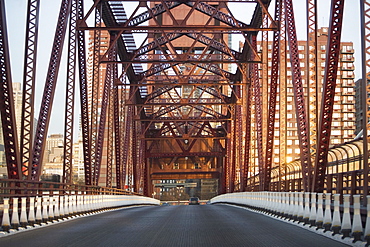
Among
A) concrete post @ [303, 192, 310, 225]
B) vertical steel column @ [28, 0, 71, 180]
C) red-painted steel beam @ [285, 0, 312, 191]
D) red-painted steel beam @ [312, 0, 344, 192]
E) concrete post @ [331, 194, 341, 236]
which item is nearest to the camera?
concrete post @ [331, 194, 341, 236]

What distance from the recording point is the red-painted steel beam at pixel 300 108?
71.5 ft

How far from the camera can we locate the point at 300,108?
76.9 feet

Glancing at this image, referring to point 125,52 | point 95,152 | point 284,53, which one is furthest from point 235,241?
point 125,52

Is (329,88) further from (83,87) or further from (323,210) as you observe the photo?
(83,87)

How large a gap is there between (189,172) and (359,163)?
186ft

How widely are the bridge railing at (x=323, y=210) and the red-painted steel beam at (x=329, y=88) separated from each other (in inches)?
66.8

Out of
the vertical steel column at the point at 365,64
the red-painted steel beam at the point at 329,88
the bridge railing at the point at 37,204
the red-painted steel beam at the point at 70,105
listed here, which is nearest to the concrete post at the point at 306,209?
the vertical steel column at the point at 365,64

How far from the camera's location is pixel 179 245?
9.52m

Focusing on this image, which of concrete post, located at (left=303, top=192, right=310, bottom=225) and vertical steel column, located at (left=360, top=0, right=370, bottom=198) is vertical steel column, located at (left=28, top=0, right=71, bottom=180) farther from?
vertical steel column, located at (left=360, top=0, right=370, bottom=198)

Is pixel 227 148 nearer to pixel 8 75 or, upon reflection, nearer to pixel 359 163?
pixel 359 163

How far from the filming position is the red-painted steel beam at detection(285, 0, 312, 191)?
2180cm

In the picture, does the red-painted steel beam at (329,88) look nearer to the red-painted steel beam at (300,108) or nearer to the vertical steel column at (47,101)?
the red-painted steel beam at (300,108)

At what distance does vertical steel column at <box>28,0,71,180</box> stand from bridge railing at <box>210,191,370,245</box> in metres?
8.13

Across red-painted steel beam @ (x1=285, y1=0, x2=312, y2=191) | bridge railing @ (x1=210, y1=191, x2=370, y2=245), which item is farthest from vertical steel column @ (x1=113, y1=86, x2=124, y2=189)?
red-painted steel beam @ (x1=285, y1=0, x2=312, y2=191)
